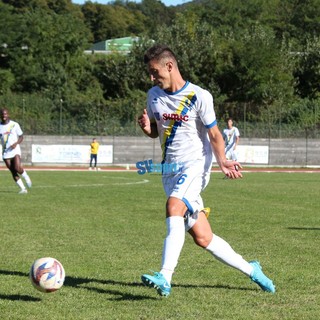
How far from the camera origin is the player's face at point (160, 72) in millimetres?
6730

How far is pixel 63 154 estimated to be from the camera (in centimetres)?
4378

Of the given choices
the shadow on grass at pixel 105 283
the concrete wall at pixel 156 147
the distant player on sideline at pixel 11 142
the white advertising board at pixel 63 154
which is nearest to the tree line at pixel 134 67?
the concrete wall at pixel 156 147

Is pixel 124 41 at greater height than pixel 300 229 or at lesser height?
greater

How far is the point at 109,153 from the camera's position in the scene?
4450 cm

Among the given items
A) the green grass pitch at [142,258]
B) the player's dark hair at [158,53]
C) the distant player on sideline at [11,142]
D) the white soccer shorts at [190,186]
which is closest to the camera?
the green grass pitch at [142,258]

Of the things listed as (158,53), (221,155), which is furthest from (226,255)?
(158,53)

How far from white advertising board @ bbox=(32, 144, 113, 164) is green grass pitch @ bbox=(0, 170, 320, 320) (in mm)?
25377

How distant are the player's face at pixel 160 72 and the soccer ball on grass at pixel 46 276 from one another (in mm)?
1730

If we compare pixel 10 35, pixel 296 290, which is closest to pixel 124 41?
pixel 10 35

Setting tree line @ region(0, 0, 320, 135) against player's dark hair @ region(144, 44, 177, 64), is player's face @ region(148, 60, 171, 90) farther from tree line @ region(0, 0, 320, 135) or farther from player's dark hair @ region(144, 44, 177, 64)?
tree line @ region(0, 0, 320, 135)

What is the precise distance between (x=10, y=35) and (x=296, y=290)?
6770cm

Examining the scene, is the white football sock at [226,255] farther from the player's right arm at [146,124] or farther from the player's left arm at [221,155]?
the player's right arm at [146,124]

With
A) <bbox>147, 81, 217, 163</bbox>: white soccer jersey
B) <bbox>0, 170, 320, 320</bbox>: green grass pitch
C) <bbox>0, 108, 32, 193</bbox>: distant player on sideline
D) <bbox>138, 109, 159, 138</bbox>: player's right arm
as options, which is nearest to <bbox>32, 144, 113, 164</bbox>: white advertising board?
<bbox>0, 108, 32, 193</bbox>: distant player on sideline

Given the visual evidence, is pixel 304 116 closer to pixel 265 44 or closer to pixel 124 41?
pixel 265 44
